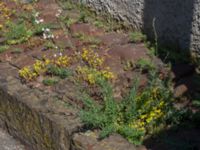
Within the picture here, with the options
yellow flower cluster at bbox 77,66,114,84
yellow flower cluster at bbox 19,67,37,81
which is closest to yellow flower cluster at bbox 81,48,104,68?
yellow flower cluster at bbox 77,66,114,84

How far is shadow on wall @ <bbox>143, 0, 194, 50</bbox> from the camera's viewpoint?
5.41m

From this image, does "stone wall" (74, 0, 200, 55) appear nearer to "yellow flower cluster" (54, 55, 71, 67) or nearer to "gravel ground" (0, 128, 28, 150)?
"yellow flower cluster" (54, 55, 71, 67)

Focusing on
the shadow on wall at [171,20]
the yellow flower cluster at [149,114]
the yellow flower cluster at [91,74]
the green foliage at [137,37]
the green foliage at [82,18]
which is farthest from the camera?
the green foliage at [82,18]

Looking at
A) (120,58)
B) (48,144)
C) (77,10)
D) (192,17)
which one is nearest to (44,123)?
(48,144)

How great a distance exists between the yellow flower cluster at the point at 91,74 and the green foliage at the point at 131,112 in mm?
315

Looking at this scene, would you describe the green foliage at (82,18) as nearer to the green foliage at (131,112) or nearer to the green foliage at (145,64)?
the green foliage at (145,64)

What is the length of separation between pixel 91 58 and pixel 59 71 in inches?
12.7

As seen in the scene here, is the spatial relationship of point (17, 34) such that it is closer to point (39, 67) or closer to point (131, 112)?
point (39, 67)

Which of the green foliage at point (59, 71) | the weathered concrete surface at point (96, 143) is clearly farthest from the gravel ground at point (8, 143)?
the weathered concrete surface at point (96, 143)

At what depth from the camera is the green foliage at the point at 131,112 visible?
443 centimetres

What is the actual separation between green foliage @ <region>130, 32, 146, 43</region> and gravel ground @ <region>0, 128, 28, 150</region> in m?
1.38

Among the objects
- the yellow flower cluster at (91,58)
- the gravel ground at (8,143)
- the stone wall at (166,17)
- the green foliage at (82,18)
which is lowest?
the gravel ground at (8,143)

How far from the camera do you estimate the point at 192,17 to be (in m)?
5.34

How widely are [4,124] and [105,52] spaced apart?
1.06 meters
